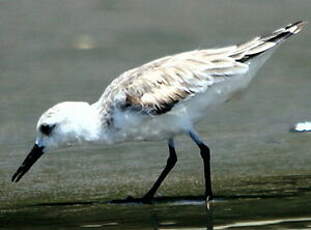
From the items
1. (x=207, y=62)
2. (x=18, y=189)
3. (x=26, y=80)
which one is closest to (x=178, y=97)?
(x=207, y=62)

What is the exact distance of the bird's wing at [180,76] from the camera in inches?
369

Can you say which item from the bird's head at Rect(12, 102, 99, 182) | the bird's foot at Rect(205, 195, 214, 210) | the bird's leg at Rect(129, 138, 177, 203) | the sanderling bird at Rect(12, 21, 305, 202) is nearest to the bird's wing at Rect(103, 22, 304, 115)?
the sanderling bird at Rect(12, 21, 305, 202)

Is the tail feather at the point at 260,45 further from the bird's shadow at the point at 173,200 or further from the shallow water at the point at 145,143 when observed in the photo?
the bird's shadow at the point at 173,200

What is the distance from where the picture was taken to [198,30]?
1320cm

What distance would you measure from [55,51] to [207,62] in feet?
12.0

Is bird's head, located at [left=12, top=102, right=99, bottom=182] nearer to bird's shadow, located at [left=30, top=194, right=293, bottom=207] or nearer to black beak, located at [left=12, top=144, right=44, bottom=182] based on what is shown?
black beak, located at [left=12, top=144, right=44, bottom=182]

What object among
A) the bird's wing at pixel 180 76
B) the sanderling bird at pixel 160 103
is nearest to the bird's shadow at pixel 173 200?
the sanderling bird at pixel 160 103

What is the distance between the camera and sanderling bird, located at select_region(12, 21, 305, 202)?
30.8 ft

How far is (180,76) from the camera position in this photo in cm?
955

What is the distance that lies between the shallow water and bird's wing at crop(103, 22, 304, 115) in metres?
0.49

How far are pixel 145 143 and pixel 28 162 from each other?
5.24 feet

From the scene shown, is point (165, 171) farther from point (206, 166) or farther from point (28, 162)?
point (28, 162)

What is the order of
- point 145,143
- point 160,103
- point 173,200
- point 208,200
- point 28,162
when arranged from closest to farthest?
point 208,200, point 173,200, point 160,103, point 28,162, point 145,143

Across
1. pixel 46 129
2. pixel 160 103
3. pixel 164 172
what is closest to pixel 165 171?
pixel 164 172
